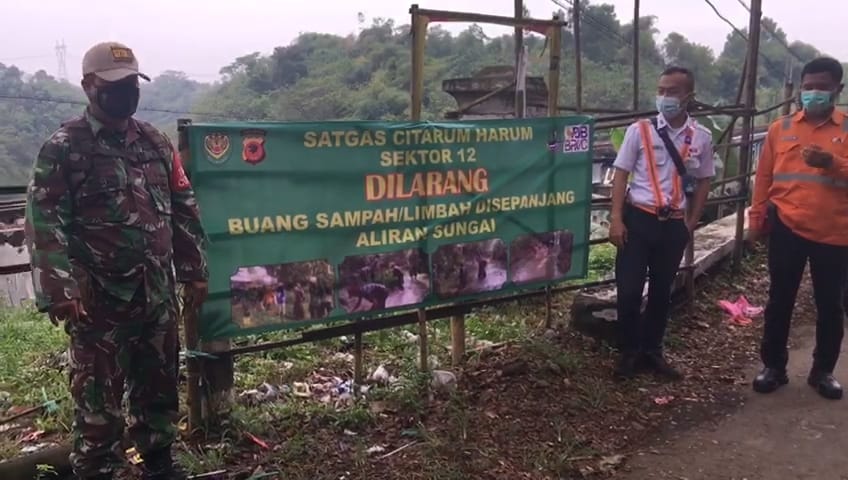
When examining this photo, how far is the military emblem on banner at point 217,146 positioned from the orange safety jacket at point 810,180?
2.79m

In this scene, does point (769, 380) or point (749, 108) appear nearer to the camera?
point (769, 380)

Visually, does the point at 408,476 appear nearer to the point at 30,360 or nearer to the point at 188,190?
the point at 188,190

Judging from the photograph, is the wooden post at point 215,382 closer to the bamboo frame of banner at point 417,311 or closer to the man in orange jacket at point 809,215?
the bamboo frame of banner at point 417,311

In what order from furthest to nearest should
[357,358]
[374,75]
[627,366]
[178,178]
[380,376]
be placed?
[374,75]
[627,366]
[380,376]
[357,358]
[178,178]

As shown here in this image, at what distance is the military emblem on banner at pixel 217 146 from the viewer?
3002mm

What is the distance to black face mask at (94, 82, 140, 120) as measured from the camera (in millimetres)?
2500

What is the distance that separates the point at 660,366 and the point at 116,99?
3.22m

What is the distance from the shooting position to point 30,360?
15.0 ft

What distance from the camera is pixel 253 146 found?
10.3 feet

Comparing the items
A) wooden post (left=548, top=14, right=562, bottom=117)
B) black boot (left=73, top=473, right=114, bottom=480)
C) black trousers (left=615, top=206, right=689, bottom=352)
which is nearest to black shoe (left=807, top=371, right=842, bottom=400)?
black trousers (left=615, top=206, right=689, bottom=352)

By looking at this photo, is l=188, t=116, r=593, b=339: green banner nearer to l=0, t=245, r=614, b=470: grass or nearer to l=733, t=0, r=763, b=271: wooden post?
l=0, t=245, r=614, b=470: grass

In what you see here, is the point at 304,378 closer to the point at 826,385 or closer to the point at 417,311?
the point at 417,311

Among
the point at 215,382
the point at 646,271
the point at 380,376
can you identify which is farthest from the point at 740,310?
the point at 215,382

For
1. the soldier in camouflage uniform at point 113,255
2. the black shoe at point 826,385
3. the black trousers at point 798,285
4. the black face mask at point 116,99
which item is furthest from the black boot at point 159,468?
the black shoe at point 826,385
